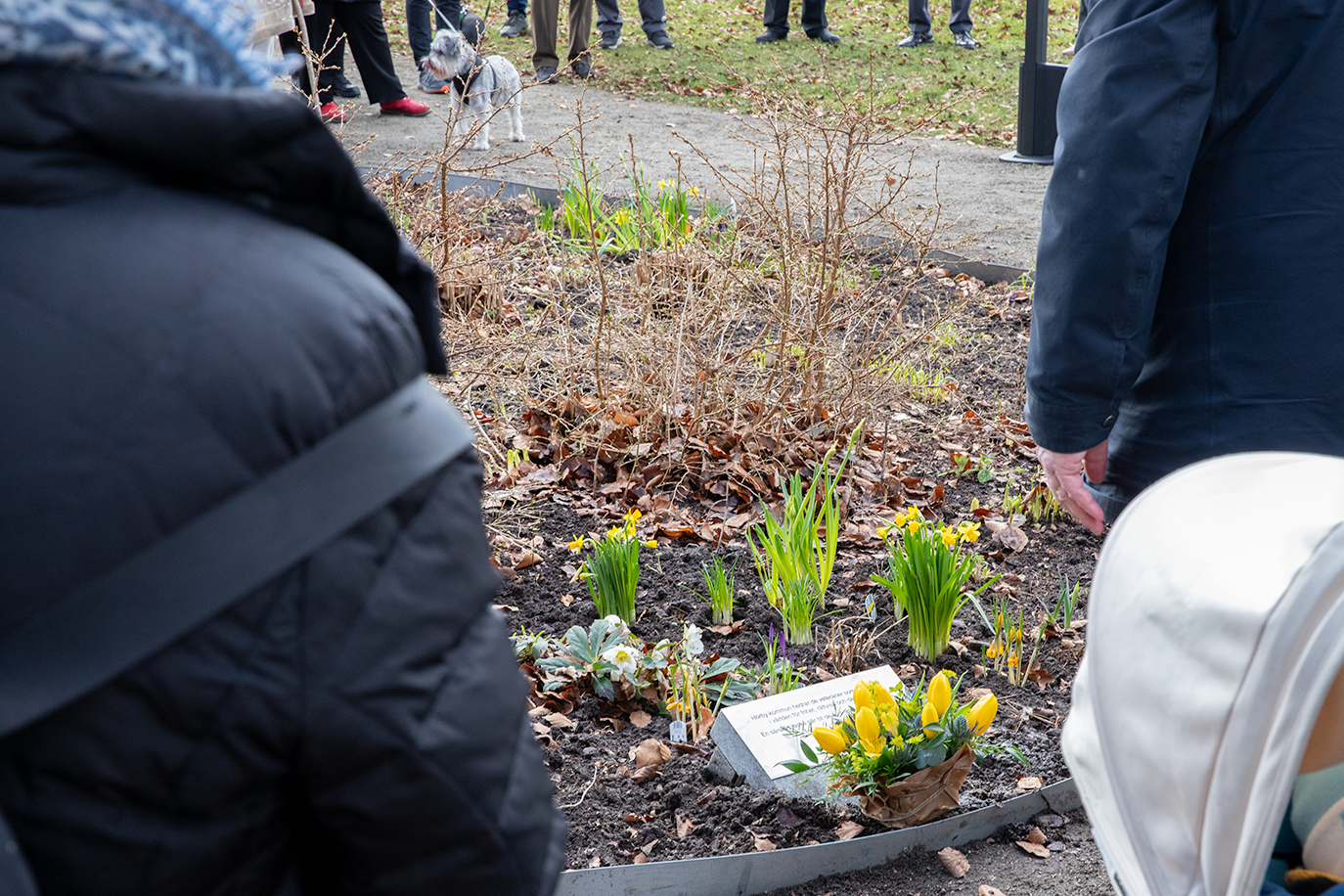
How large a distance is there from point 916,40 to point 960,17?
538mm

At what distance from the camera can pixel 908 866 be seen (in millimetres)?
2139

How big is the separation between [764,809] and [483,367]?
1.89m

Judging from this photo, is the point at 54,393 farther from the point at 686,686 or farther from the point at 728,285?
the point at 728,285

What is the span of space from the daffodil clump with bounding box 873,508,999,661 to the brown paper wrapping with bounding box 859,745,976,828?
Answer: 0.54 meters

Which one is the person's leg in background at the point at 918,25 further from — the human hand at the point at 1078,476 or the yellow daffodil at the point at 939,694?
the yellow daffodil at the point at 939,694

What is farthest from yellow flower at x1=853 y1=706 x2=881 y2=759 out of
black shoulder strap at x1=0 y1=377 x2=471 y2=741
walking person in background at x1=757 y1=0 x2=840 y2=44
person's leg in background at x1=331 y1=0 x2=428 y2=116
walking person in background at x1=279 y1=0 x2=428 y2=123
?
walking person in background at x1=757 y1=0 x2=840 y2=44

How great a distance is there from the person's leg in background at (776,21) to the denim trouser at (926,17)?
1448 millimetres

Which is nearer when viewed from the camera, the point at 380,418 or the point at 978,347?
the point at 380,418

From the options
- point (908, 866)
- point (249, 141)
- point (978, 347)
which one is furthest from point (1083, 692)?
point (978, 347)

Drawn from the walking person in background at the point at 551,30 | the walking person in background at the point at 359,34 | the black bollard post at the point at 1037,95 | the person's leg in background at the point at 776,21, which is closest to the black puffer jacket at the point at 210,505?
the black bollard post at the point at 1037,95

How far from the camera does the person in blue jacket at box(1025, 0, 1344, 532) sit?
5.34ft

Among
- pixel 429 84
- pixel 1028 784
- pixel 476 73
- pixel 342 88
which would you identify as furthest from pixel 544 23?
pixel 1028 784

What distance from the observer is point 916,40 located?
13.0 metres

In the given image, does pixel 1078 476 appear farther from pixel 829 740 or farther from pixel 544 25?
pixel 544 25
